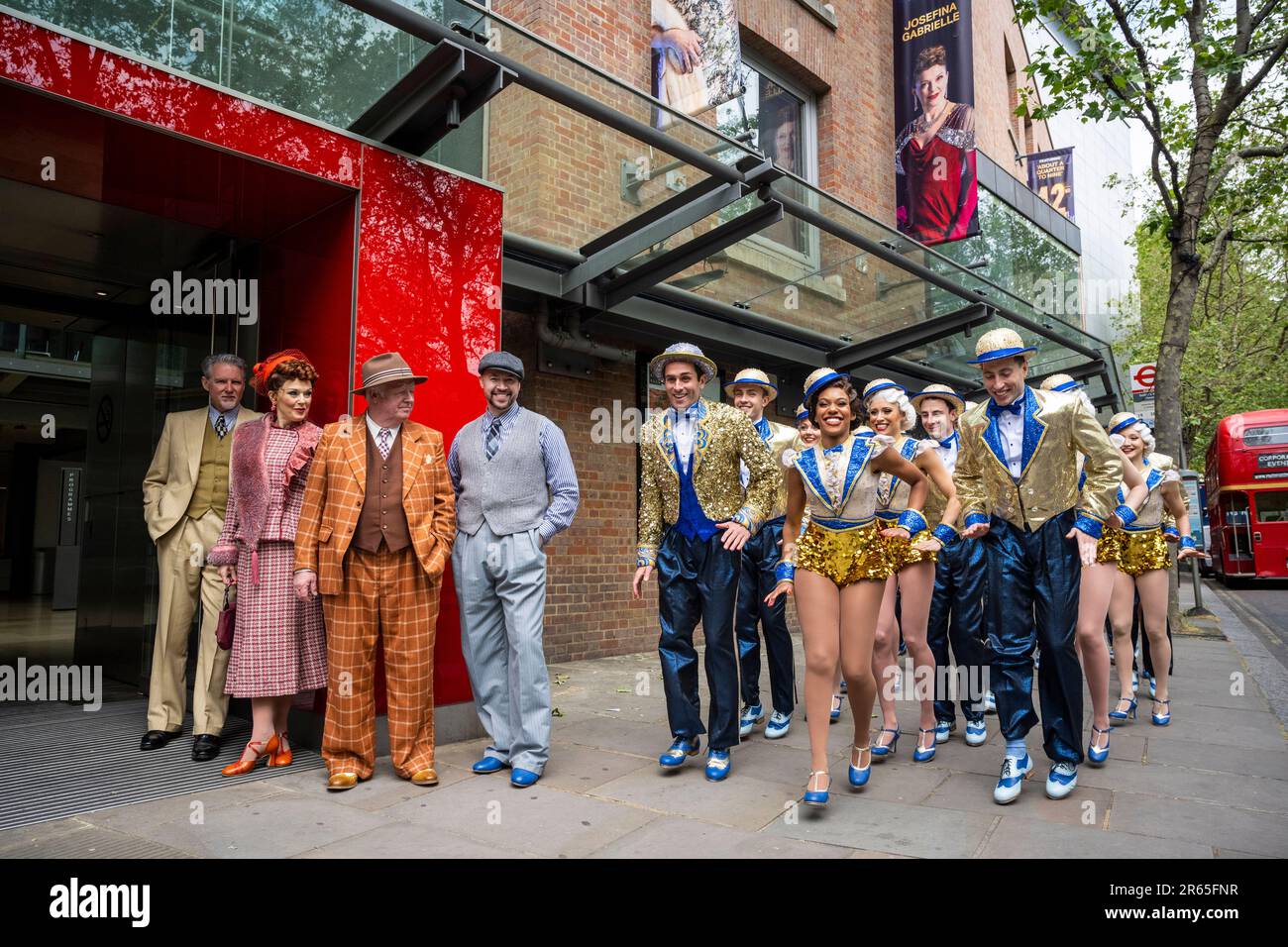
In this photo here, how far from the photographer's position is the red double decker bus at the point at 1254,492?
2020cm

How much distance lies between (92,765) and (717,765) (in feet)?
11.0

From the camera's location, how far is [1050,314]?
13.0m

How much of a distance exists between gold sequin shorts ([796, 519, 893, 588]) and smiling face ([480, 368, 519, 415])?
1792mm

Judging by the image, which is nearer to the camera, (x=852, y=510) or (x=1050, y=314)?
(x=852, y=510)

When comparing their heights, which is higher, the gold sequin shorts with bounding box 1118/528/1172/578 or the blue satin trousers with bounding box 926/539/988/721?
the gold sequin shorts with bounding box 1118/528/1172/578

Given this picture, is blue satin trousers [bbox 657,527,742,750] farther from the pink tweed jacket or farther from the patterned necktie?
the pink tweed jacket

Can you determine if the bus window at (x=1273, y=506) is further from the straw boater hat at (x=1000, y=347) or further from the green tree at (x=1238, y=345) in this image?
the straw boater hat at (x=1000, y=347)

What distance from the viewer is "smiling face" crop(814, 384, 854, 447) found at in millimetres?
4145

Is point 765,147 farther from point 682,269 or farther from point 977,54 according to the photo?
point 977,54

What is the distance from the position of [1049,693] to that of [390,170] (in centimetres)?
456

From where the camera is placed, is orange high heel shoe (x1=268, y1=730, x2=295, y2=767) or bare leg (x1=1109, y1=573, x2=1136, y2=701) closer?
orange high heel shoe (x1=268, y1=730, x2=295, y2=767)

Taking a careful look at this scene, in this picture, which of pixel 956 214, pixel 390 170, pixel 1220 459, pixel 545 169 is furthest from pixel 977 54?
pixel 390 170

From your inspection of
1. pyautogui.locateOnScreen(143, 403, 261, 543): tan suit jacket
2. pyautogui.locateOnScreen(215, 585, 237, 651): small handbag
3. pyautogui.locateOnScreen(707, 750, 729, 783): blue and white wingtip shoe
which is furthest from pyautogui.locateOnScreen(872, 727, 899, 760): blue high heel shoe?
pyautogui.locateOnScreen(143, 403, 261, 543): tan suit jacket

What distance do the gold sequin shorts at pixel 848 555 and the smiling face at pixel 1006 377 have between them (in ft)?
3.30
